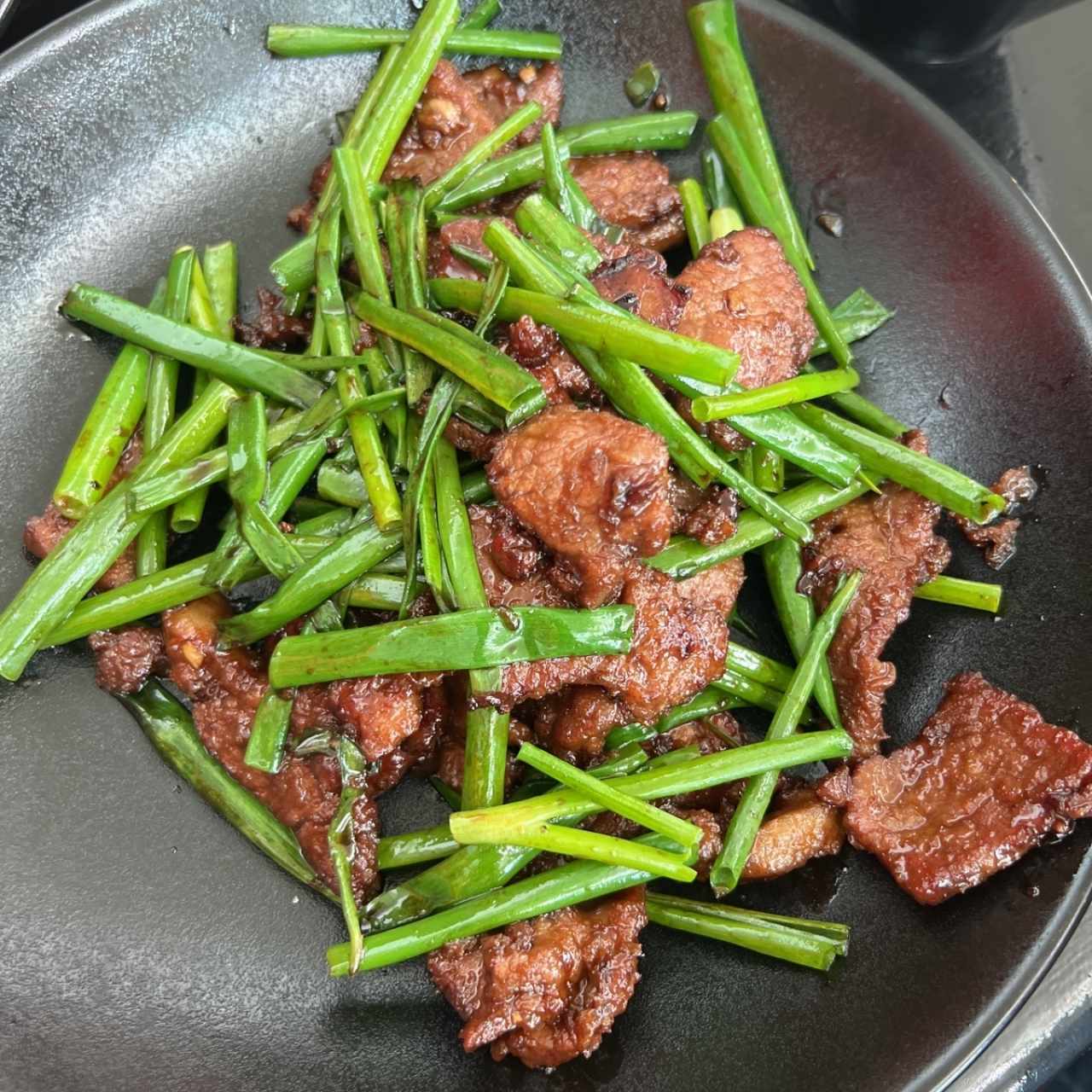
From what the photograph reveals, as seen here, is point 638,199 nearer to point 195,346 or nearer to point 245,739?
point 195,346

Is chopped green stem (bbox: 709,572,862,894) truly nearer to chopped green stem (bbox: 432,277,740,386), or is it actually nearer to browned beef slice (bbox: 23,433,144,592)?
chopped green stem (bbox: 432,277,740,386)

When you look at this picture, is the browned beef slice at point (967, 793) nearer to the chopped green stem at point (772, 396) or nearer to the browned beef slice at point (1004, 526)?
the browned beef slice at point (1004, 526)

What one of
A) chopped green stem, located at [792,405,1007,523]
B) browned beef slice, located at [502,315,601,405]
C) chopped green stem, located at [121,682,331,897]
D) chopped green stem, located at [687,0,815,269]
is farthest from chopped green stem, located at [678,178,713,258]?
chopped green stem, located at [121,682,331,897]

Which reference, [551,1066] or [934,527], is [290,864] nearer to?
[551,1066]

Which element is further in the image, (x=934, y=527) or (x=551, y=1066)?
(x=934, y=527)

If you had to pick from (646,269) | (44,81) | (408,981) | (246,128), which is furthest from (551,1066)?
(44,81)

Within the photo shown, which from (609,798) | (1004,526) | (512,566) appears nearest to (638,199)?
(512,566)
